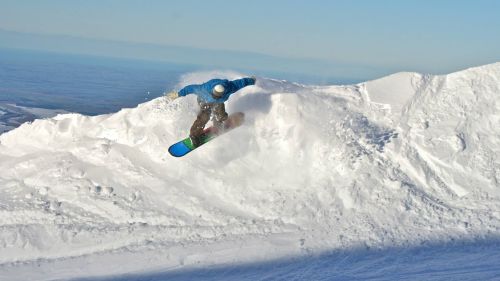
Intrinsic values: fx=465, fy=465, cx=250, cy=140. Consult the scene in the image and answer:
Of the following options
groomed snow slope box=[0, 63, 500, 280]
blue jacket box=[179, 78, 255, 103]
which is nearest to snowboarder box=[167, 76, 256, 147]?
blue jacket box=[179, 78, 255, 103]

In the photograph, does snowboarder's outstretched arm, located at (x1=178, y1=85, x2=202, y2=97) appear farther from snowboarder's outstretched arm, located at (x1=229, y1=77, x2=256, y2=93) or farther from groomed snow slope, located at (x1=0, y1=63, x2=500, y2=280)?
Answer: snowboarder's outstretched arm, located at (x1=229, y1=77, x2=256, y2=93)

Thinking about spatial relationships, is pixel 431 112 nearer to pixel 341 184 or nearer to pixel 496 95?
pixel 496 95

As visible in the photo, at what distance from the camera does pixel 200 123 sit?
9352 millimetres

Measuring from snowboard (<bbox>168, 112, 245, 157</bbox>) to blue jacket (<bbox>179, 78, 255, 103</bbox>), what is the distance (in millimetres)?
506

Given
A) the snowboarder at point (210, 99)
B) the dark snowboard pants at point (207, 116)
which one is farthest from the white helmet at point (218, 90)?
the dark snowboard pants at point (207, 116)

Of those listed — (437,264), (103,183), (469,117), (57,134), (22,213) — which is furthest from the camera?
(57,134)

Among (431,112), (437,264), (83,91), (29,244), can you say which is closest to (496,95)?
(431,112)

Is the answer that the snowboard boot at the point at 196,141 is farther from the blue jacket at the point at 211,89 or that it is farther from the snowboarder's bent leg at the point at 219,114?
the blue jacket at the point at 211,89

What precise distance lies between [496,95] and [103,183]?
8.61m

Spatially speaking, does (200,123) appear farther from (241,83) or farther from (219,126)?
(241,83)

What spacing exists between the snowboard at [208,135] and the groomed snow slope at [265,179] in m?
0.14

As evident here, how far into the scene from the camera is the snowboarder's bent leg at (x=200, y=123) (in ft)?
30.2

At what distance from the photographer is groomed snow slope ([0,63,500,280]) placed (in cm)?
766

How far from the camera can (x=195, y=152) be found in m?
9.37
